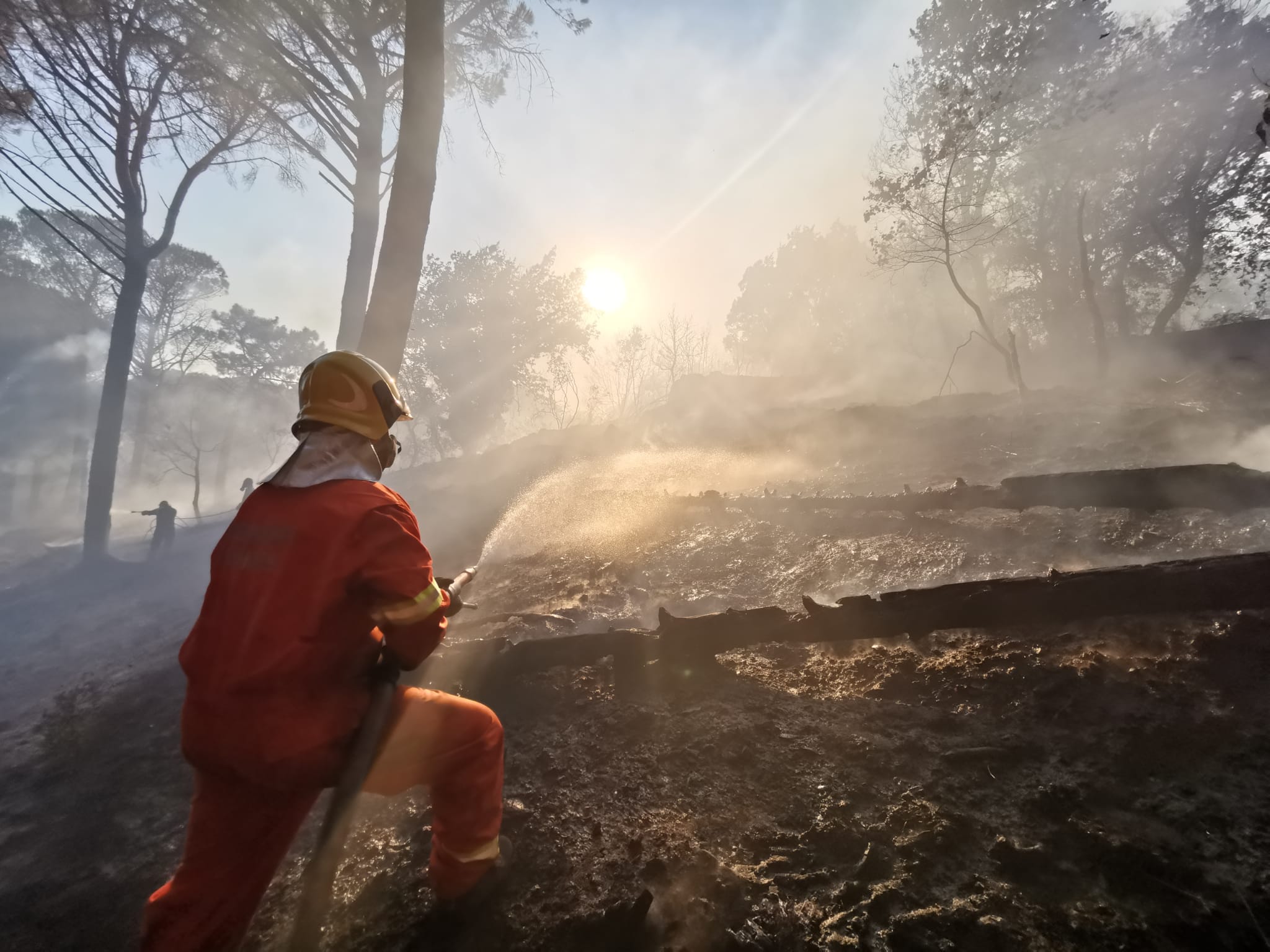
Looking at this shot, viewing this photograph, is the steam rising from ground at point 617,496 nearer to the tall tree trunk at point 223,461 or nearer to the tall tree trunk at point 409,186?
the tall tree trunk at point 409,186

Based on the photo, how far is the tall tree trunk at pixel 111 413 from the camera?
10664 millimetres

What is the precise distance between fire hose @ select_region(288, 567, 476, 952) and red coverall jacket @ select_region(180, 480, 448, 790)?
6 centimetres

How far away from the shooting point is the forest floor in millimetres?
1728

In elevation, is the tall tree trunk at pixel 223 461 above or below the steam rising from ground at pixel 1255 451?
above

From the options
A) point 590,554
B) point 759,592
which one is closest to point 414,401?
point 590,554

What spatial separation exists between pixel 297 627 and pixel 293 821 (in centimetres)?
70

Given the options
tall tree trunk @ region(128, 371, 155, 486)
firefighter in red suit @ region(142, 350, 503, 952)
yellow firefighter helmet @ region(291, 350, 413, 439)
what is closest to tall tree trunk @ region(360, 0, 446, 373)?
yellow firefighter helmet @ region(291, 350, 413, 439)

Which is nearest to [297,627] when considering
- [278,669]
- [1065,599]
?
[278,669]

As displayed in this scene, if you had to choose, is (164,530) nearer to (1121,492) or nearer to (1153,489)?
(1121,492)

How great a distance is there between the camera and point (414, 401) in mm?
28969

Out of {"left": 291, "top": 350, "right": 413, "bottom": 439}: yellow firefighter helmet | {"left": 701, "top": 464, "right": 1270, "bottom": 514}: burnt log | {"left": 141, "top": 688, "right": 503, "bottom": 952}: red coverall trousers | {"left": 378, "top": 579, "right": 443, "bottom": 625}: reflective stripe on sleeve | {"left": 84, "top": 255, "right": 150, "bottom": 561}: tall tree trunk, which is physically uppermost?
{"left": 84, "top": 255, "right": 150, "bottom": 561}: tall tree trunk

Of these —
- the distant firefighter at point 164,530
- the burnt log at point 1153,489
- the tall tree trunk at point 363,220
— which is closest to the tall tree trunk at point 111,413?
the distant firefighter at point 164,530

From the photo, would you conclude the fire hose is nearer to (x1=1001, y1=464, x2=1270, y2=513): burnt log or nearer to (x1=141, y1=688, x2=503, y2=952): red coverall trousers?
(x1=141, y1=688, x2=503, y2=952): red coverall trousers

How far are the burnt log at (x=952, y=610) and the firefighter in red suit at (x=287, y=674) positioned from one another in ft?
5.22
